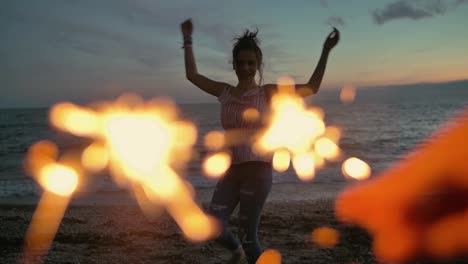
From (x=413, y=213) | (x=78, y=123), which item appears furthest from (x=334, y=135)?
(x=78, y=123)

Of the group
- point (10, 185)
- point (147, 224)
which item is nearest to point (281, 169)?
point (147, 224)

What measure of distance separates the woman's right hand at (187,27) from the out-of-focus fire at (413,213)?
13.7 ft

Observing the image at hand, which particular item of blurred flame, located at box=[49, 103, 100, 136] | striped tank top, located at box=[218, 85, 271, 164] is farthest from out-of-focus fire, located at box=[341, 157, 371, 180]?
blurred flame, located at box=[49, 103, 100, 136]

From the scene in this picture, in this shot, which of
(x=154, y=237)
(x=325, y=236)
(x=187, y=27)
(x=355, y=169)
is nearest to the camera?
(x=187, y=27)

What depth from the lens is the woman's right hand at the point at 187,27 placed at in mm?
3807

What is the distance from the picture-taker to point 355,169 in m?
17.0

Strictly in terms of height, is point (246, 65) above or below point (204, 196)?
below

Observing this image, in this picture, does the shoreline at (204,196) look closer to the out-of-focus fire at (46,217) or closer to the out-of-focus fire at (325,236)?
the out-of-focus fire at (46,217)

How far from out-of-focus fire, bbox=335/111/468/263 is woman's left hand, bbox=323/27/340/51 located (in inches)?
145

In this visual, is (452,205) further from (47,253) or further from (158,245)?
(47,253)

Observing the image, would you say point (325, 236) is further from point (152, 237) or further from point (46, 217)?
point (46, 217)

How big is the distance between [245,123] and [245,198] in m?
0.69

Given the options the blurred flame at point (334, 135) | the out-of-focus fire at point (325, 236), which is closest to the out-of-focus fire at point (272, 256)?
the out-of-focus fire at point (325, 236)

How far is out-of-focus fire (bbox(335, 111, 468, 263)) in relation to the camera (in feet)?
19.5
